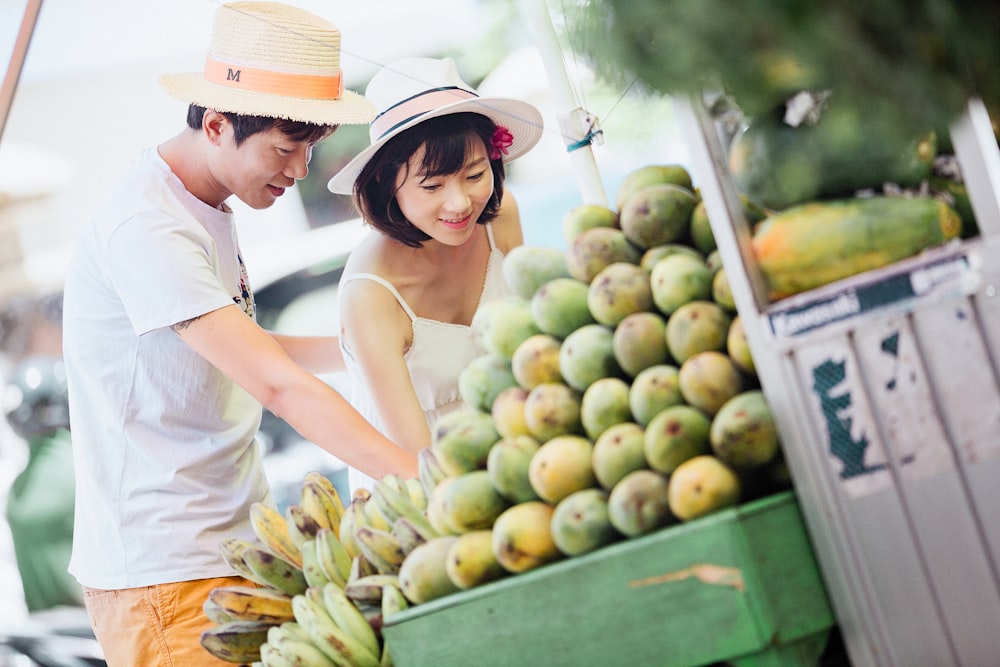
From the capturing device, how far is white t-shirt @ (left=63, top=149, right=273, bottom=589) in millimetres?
1588

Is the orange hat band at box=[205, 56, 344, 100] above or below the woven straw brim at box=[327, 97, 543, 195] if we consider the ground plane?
above

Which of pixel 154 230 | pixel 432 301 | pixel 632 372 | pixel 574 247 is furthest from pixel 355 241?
pixel 632 372

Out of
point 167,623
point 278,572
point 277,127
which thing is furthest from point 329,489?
point 277,127

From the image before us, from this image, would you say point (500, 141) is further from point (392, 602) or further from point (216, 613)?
point (216, 613)

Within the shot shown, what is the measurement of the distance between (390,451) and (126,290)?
493mm

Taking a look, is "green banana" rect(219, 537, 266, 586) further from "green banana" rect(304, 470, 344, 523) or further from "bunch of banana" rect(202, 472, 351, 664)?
"green banana" rect(304, 470, 344, 523)

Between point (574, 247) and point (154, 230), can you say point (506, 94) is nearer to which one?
point (574, 247)

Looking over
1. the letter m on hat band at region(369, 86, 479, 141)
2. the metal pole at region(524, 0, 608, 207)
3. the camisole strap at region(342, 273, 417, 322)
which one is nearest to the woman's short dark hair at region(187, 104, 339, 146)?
the letter m on hat band at region(369, 86, 479, 141)

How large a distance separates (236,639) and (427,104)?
836 millimetres

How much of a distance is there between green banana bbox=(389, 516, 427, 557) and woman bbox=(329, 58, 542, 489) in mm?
185

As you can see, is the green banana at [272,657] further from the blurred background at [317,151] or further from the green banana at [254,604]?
the blurred background at [317,151]

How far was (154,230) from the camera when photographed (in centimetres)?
158

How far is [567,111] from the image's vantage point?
4.70 ft

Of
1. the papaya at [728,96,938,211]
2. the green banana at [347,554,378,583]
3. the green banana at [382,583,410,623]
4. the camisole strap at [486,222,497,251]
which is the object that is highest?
the camisole strap at [486,222,497,251]
